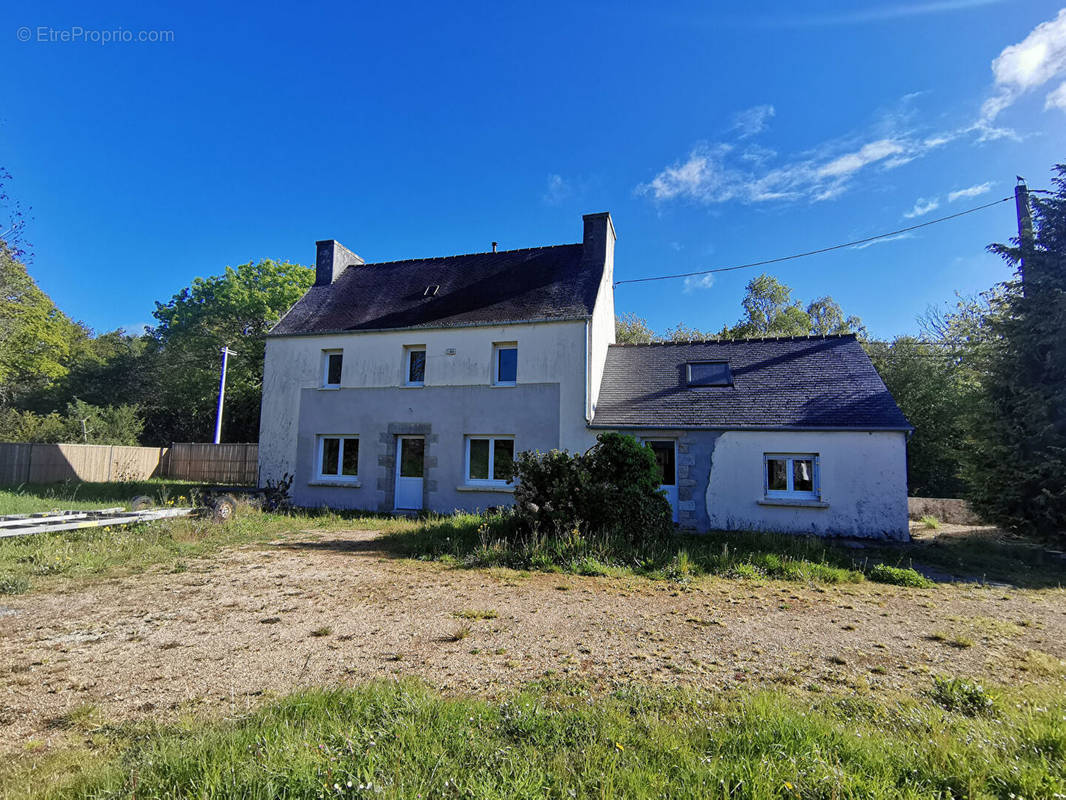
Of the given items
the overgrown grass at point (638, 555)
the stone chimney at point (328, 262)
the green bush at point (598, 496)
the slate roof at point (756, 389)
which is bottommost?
the overgrown grass at point (638, 555)

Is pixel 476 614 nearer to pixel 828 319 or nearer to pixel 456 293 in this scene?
pixel 456 293

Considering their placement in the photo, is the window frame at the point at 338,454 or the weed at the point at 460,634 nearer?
the weed at the point at 460,634

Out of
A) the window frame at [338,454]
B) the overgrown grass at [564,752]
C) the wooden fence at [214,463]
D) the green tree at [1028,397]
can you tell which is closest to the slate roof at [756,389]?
the green tree at [1028,397]

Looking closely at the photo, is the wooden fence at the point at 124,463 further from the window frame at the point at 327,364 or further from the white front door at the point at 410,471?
the white front door at the point at 410,471

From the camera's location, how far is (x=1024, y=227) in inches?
455

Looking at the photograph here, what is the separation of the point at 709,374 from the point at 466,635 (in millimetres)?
11042

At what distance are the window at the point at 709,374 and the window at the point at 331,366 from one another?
1025cm

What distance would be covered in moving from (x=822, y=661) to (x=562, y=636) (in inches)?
83.7

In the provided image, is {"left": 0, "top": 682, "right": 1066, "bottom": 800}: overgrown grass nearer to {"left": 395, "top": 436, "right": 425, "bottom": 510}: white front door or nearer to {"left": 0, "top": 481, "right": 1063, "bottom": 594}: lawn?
{"left": 0, "top": 481, "right": 1063, "bottom": 594}: lawn

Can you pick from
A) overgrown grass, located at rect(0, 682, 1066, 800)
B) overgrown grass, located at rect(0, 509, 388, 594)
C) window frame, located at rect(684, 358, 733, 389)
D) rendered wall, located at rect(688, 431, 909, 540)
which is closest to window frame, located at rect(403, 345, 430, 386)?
overgrown grass, located at rect(0, 509, 388, 594)

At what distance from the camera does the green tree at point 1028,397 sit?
1020 cm

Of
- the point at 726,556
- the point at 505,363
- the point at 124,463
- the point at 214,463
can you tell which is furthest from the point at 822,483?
the point at 124,463

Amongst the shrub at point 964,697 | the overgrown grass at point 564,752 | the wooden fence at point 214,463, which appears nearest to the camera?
the overgrown grass at point 564,752

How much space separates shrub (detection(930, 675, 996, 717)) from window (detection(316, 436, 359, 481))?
13657 mm
